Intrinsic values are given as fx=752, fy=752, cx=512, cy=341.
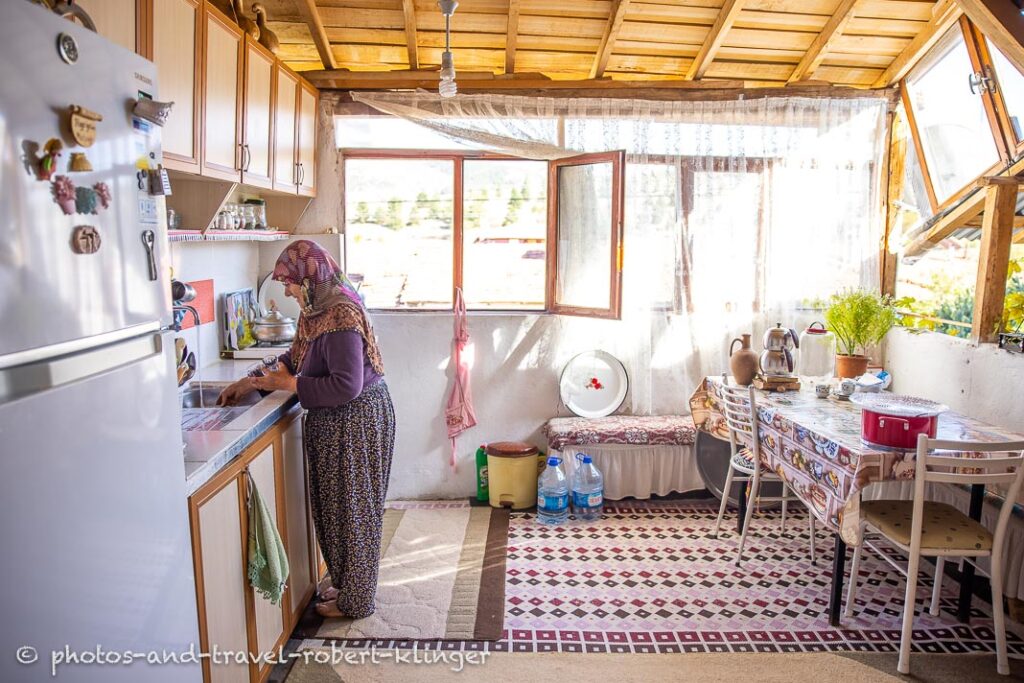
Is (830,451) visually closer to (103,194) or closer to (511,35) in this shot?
(103,194)

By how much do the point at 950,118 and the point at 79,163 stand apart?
404cm

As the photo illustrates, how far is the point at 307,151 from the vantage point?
4.02 meters

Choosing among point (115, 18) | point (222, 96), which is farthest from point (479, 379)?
point (115, 18)

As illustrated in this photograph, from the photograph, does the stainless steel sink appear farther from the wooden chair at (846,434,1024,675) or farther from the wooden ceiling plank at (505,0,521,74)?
the wooden chair at (846,434,1024,675)

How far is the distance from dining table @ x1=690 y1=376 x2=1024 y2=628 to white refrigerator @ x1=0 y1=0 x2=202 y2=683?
2123mm

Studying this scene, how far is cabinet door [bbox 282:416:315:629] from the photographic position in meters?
2.71

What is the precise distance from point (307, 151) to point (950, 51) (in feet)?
11.0

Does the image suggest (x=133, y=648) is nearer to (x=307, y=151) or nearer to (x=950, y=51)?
(x=307, y=151)

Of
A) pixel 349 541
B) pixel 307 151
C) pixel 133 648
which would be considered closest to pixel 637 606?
pixel 349 541

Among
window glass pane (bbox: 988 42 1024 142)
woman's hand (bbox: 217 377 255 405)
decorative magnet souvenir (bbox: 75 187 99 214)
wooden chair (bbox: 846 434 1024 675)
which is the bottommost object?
wooden chair (bbox: 846 434 1024 675)

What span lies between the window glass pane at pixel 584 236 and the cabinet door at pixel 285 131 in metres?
1.48

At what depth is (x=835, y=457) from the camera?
8.78 feet

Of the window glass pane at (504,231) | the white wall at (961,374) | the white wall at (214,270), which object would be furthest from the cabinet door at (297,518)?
the white wall at (961,374)

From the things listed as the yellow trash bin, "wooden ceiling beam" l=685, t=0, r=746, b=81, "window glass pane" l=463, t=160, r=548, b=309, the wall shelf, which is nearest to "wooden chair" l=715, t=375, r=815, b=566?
the yellow trash bin
